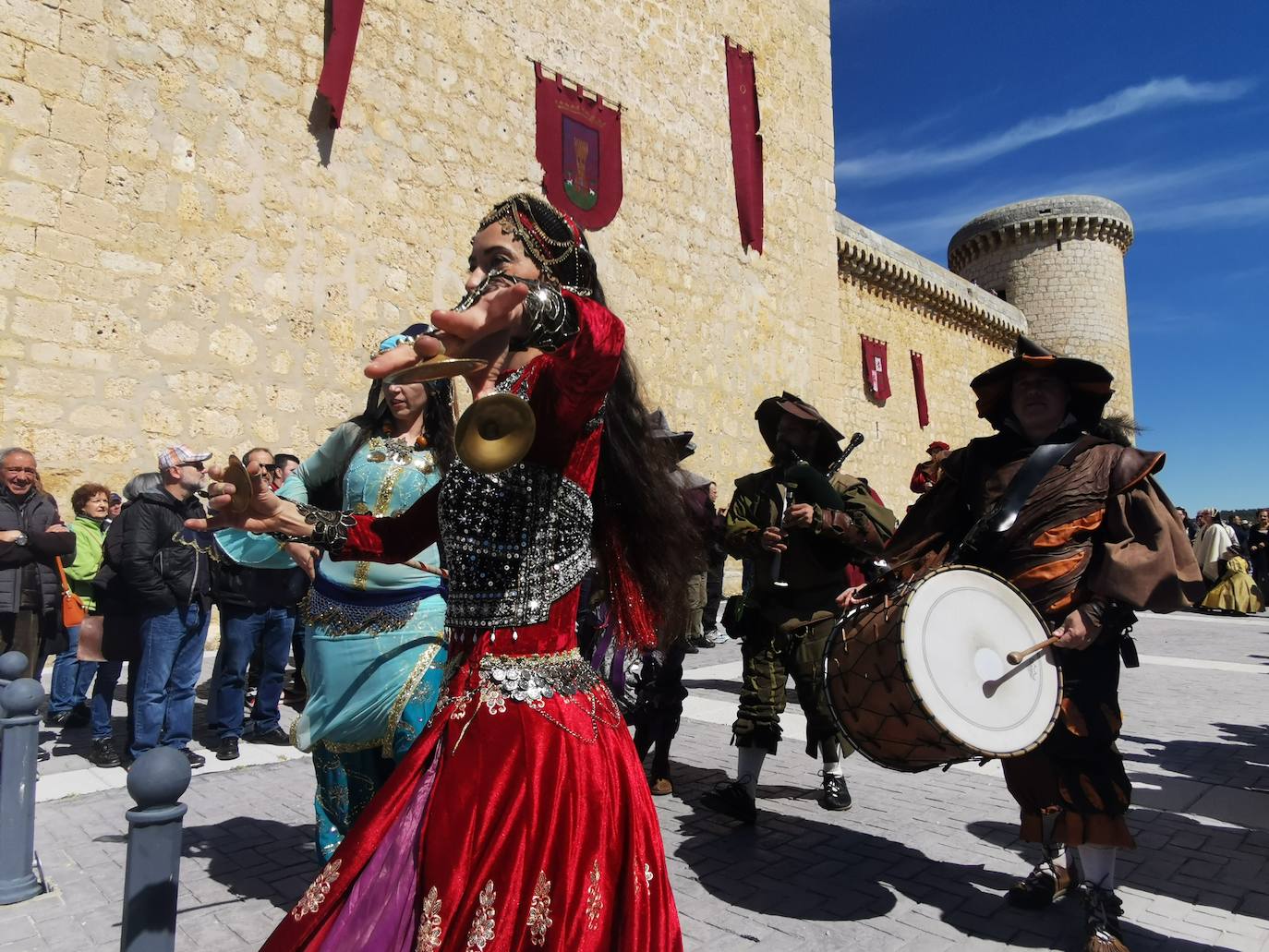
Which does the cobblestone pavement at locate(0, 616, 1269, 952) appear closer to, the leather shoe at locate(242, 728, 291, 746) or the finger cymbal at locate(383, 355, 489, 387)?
the leather shoe at locate(242, 728, 291, 746)

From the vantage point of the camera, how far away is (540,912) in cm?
139

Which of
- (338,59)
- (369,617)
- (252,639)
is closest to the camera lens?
(369,617)

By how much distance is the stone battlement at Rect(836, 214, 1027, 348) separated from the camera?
20.7 meters

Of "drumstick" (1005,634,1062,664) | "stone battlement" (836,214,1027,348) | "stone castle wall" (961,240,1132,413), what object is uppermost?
"stone castle wall" (961,240,1132,413)

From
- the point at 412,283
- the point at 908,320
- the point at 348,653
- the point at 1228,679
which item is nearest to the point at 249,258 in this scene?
the point at 412,283

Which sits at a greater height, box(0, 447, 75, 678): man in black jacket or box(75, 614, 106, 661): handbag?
box(0, 447, 75, 678): man in black jacket

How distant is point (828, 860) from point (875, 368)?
63.7ft

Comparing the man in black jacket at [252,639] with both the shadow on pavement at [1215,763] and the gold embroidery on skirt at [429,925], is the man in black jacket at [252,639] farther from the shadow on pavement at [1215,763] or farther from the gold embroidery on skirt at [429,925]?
the shadow on pavement at [1215,763]

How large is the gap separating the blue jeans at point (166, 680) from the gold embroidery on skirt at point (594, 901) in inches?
167

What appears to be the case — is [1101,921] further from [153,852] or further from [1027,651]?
[153,852]

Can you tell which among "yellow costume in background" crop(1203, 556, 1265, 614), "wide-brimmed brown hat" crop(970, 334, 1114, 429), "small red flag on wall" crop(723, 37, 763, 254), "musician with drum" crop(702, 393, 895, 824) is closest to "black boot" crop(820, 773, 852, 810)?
"musician with drum" crop(702, 393, 895, 824)

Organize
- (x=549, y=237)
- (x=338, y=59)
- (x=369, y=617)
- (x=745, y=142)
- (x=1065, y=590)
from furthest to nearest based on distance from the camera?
(x=745, y=142)
(x=338, y=59)
(x=1065, y=590)
(x=369, y=617)
(x=549, y=237)

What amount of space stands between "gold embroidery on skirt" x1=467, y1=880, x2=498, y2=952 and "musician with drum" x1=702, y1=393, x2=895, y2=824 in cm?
277

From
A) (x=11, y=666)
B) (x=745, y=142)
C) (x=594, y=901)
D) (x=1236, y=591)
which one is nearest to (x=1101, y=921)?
(x=594, y=901)
